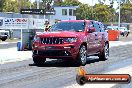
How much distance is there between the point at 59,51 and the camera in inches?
545

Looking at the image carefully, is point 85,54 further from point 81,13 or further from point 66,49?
point 81,13

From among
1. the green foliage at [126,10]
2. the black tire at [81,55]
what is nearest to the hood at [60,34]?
the black tire at [81,55]

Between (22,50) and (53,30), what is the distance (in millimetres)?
8084

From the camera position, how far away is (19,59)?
17375mm

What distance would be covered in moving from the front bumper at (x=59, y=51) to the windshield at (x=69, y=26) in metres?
Result: 1.37

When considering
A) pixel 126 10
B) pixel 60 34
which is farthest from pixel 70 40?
pixel 126 10

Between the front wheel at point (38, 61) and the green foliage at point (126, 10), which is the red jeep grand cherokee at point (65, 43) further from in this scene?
the green foliage at point (126, 10)

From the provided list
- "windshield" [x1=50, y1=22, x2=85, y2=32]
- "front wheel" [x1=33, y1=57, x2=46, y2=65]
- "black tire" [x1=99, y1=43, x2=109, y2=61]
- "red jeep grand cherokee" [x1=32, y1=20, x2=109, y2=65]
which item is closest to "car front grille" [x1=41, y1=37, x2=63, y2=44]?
"red jeep grand cherokee" [x1=32, y1=20, x2=109, y2=65]

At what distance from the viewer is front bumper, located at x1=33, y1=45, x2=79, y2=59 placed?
13.8 metres

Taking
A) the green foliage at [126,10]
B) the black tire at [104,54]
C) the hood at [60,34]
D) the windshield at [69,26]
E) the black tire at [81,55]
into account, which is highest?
the windshield at [69,26]

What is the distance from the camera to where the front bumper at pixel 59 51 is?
13.8 meters

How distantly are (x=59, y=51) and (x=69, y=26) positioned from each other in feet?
5.81

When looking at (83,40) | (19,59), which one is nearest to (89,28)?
(83,40)

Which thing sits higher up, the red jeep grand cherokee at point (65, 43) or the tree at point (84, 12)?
the red jeep grand cherokee at point (65, 43)
